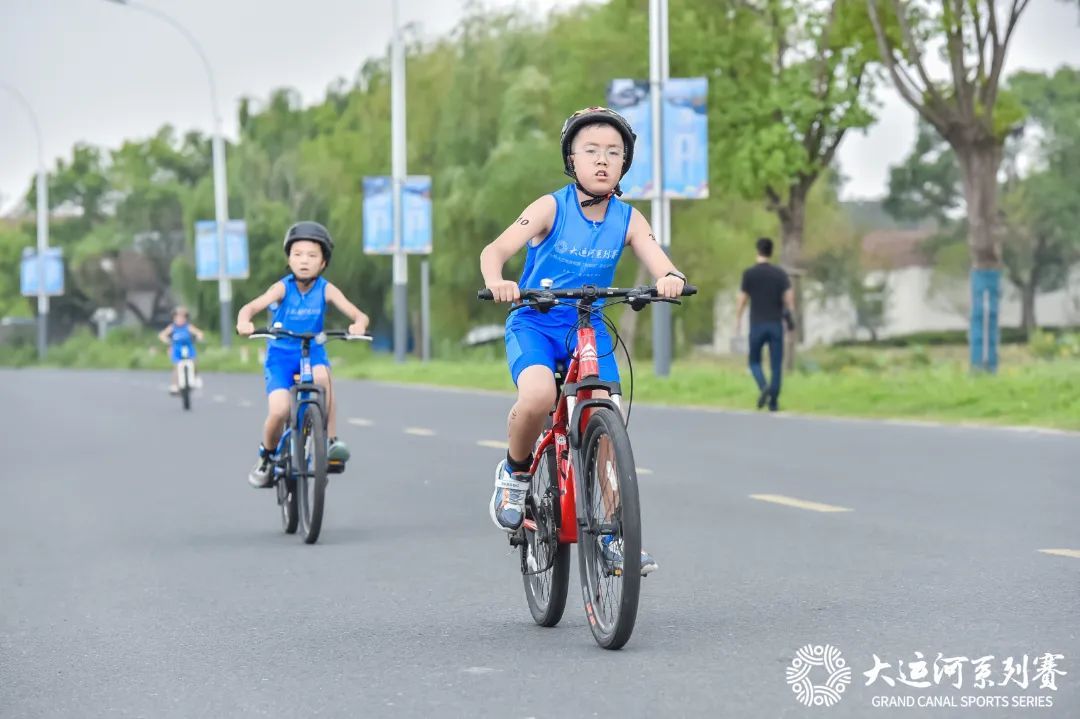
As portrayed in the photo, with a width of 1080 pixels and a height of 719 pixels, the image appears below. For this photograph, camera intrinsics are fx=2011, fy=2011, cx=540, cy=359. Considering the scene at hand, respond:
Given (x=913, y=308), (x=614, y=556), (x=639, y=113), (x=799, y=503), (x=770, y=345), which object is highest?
(x=639, y=113)

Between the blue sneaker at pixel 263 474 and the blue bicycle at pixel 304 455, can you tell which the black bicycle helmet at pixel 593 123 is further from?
the blue sneaker at pixel 263 474

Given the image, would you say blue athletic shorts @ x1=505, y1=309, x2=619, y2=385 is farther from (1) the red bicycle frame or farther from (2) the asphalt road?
(2) the asphalt road

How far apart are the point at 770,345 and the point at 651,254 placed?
14750 mm

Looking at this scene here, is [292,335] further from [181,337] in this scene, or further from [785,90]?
[785,90]

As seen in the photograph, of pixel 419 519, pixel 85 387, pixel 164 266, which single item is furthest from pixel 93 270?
pixel 419 519

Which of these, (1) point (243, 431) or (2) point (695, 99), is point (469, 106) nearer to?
(2) point (695, 99)

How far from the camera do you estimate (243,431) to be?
72.2 feet

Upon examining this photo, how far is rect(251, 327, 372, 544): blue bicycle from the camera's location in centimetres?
1038

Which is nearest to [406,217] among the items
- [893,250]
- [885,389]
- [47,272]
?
[885,389]

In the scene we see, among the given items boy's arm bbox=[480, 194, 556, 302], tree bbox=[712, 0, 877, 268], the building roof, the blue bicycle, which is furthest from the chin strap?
the building roof

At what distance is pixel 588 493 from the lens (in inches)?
269

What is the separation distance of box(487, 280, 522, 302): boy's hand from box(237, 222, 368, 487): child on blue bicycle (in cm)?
423

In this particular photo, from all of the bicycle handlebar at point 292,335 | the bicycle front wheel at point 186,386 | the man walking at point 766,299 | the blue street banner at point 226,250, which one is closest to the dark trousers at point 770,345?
the man walking at point 766,299

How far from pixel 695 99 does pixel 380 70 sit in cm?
3684
